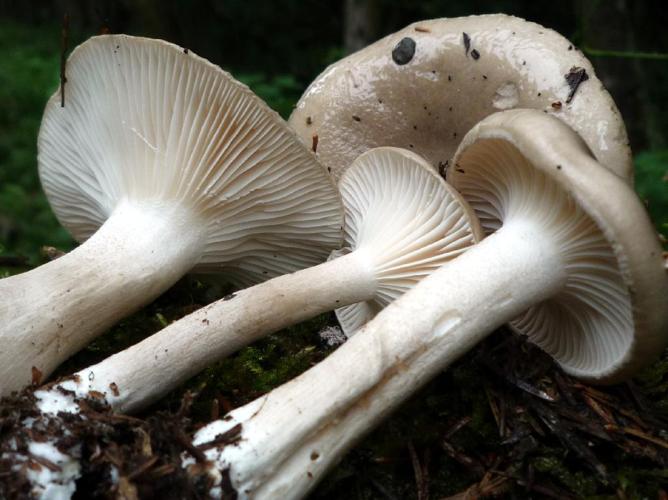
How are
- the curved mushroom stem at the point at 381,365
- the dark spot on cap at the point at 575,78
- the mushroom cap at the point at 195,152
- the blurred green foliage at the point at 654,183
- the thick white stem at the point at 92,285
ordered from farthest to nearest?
the blurred green foliage at the point at 654,183 → the dark spot on cap at the point at 575,78 → the mushroom cap at the point at 195,152 → the thick white stem at the point at 92,285 → the curved mushroom stem at the point at 381,365

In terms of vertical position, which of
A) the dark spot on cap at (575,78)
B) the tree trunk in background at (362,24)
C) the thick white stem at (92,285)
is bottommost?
the thick white stem at (92,285)

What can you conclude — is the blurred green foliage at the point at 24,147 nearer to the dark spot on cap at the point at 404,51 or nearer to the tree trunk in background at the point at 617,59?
the dark spot on cap at the point at 404,51

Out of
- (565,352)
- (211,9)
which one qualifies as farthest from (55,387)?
(211,9)

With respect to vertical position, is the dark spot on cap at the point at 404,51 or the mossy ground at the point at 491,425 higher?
the dark spot on cap at the point at 404,51

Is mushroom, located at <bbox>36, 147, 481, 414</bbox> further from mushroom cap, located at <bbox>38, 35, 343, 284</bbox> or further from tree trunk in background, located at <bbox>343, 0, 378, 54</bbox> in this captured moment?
tree trunk in background, located at <bbox>343, 0, 378, 54</bbox>

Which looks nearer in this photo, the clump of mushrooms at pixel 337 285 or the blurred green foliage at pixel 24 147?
the clump of mushrooms at pixel 337 285

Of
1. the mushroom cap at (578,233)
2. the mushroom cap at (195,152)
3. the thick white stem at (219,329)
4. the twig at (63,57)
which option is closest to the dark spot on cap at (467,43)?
the mushroom cap at (578,233)

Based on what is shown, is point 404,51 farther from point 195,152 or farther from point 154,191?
point 154,191
